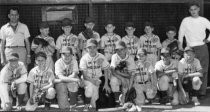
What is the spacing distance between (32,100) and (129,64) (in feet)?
5.98

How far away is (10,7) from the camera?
24.8 ft

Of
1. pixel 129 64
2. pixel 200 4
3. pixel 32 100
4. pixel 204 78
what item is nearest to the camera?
pixel 32 100

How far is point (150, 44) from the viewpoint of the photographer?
24.7 feet

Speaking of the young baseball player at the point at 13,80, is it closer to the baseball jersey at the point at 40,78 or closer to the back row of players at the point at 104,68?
the back row of players at the point at 104,68

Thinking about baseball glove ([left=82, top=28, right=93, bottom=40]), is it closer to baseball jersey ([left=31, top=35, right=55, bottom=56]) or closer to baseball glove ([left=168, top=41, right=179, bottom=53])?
baseball jersey ([left=31, top=35, right=55, bottom=56])

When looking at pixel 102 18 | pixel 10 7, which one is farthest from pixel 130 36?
pixel 10 7

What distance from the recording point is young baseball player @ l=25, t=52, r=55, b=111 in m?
6.38

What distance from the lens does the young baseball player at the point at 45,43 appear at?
709 centimetres

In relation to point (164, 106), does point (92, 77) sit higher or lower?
higher

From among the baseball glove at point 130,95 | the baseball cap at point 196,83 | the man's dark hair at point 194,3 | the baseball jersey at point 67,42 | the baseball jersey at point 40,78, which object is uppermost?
the man's dark hair at point 194,3

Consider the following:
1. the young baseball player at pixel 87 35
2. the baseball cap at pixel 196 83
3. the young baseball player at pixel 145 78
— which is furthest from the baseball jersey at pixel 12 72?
the baseball cap at pixel 196 83

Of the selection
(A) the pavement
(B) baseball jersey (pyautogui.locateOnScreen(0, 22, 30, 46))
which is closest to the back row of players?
(A) the pavement

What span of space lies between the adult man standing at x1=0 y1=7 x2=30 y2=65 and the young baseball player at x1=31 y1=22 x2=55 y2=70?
19 centimetres

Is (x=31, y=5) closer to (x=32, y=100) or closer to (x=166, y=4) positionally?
(x=32, y=100)
